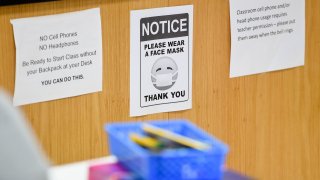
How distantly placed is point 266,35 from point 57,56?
960 mm

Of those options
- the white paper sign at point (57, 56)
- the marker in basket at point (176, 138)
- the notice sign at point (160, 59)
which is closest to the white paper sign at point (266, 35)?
the notice sign at point (160, 59)

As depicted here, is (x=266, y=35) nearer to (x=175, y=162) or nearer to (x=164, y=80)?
(x=164, y=80)

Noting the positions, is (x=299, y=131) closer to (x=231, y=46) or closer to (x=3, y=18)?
(x=231, y=46)

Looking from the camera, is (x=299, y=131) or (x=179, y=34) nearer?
(x=179, y=34)

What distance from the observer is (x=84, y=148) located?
9.75ft

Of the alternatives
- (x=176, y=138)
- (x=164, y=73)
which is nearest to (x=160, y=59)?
(x=164, y=73)

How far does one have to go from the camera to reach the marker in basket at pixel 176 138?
1998 millimetres

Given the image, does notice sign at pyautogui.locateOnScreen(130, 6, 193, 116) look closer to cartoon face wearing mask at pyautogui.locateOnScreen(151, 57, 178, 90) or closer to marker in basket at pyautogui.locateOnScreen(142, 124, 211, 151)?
cartoon face wearing mask at pyautogui.locateOnScreen(151, 57, 178, 90)

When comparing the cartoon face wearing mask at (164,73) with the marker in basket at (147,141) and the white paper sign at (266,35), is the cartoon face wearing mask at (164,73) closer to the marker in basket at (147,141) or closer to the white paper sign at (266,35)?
the white paper sign at (266,35)

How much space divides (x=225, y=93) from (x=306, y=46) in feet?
1.49

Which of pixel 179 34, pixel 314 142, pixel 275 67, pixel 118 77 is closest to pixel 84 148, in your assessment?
pixel 118 77

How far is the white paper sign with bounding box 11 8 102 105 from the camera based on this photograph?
275cm

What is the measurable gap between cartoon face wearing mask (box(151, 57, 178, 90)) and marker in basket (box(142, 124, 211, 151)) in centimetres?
100

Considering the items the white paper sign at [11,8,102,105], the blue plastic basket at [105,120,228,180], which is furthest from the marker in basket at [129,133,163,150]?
the white paper sign at [11,8,102,105]
